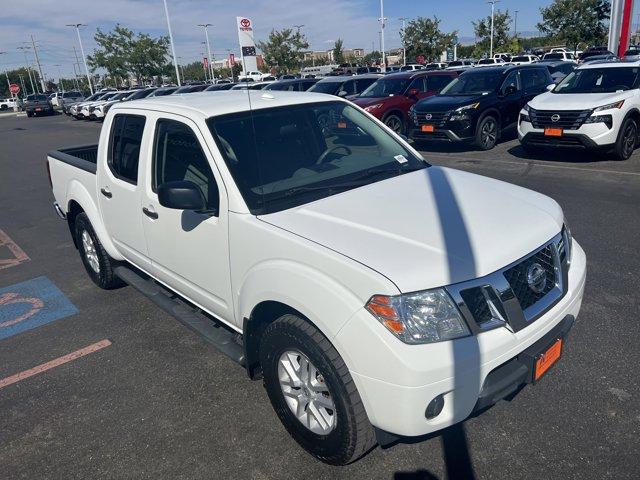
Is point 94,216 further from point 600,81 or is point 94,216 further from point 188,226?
point 600,81

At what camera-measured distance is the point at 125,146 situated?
157 inches

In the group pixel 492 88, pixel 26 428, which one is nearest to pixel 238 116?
pixel 26 428

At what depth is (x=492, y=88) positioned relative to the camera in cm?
1166

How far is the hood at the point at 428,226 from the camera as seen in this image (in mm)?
2211

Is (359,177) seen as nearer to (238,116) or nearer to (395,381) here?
(238,116)

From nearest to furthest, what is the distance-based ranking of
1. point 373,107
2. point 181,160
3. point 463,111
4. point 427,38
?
point 181,160, point 463,111, point 373,107, point 427,38

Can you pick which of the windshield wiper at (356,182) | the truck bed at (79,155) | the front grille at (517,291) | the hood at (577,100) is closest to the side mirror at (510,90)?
the hood at (577,100)

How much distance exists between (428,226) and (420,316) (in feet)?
1.96

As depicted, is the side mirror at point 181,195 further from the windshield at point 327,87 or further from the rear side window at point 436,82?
the windshield at point 327,87

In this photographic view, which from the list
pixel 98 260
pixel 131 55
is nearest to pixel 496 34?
pixel 131 55

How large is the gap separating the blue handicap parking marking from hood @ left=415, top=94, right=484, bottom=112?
8.84 m

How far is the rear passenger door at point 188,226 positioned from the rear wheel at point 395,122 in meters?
10.5

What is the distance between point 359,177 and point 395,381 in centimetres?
156

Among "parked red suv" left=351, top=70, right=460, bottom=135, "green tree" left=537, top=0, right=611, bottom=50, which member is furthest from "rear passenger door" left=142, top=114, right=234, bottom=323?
"green tree" left=537, top=0, right=611, bottom=50
